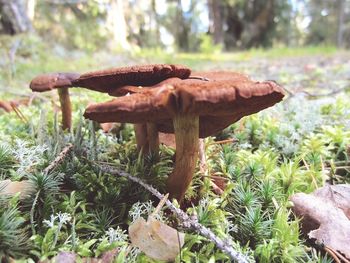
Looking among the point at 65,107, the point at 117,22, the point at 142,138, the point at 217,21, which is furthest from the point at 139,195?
the point at 217,21

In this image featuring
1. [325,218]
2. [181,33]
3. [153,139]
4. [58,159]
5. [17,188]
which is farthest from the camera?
[181,33]

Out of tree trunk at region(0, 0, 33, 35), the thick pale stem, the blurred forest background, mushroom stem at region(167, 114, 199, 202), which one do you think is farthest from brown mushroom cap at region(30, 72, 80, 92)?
tree trunk at region(0, 0, 33, 35)

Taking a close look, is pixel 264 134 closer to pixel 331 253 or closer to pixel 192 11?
pixel 331 253

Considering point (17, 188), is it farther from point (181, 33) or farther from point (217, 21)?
point (181, 33)

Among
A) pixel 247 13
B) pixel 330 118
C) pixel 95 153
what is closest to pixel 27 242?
pixel 95 153

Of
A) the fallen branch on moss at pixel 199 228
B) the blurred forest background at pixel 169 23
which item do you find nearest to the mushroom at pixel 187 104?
the fallen branch on moss at pixel 199 228

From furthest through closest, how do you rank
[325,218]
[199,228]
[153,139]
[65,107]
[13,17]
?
[13,17], [65,107], [153,139], [325,218], [199,228]

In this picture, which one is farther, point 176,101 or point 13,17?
point 13,17
